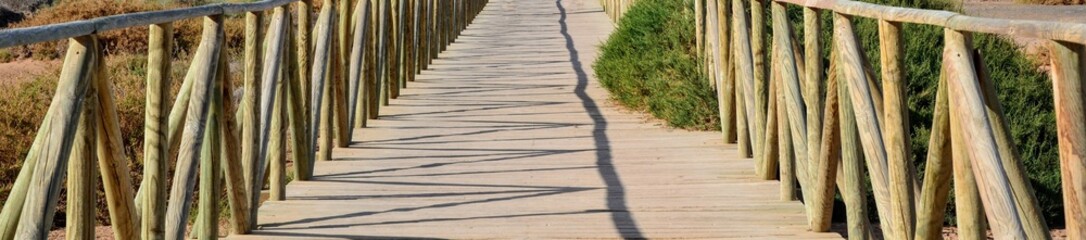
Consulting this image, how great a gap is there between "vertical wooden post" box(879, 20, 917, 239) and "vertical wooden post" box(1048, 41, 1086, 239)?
4.24 feet

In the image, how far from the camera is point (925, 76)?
27.7 feet

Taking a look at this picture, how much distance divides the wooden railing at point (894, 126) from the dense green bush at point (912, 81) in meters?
0.98

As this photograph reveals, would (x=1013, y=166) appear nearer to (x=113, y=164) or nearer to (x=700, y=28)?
(x=113, y=164)

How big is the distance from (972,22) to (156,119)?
87.4 inches

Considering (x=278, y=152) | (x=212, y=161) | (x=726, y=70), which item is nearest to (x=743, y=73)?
(x=726, y=70)

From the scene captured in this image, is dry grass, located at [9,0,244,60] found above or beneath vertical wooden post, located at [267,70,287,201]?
above

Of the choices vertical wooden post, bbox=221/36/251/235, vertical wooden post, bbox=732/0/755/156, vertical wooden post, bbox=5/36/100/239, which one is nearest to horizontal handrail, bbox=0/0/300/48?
vertical wooden post, bbox=5/36/100/239

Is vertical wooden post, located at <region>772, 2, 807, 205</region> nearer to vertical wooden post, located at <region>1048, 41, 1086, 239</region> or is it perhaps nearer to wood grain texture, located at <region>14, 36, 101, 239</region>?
vertical wooden post, located at <region>1048, 41, 1086, 239</region>

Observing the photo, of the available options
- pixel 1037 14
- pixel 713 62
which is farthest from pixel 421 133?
pixel 1037 14

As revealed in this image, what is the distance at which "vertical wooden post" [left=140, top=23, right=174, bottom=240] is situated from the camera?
4.43 meters

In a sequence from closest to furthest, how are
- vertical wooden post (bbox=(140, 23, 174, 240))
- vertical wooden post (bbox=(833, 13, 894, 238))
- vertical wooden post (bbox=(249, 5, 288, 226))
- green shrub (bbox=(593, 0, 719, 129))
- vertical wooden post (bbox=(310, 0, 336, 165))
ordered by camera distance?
vertical wooden post (bbox=(140, 23, 174, 240)), vertical wooden post (bbox=(833, 13, 894, 238)), vertical wooden post (bbox=(249, 5, 288, 226)), vertical wooden post (bbox=(310, 0, 336, 165)), green shrub (bbox=(593, 0, 719, 129))

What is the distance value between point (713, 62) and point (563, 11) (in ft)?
58.7

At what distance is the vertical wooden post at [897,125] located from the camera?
169 inches

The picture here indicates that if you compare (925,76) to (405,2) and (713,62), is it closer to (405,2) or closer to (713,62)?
(713,62)
